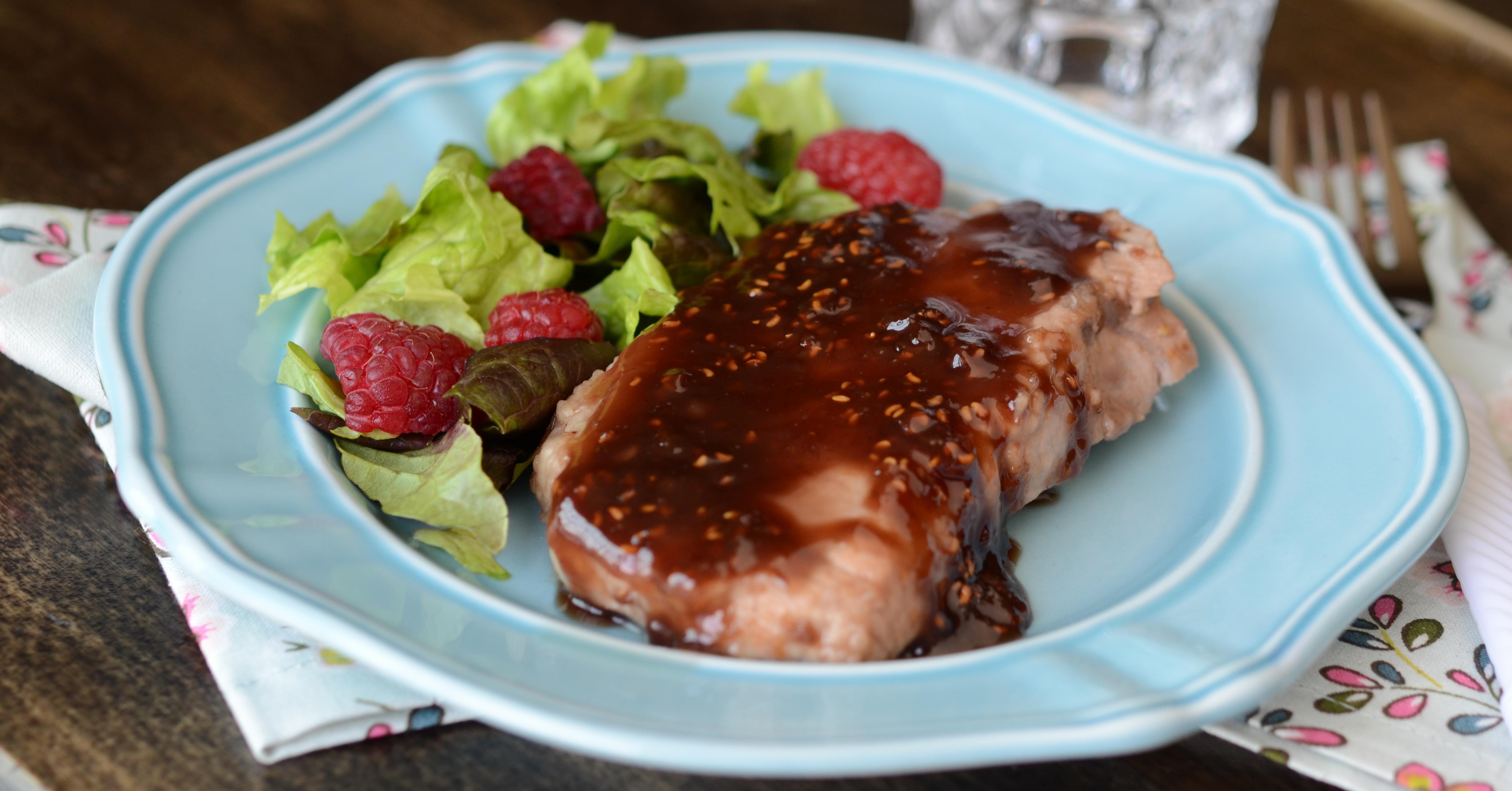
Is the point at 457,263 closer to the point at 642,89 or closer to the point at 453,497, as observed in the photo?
the point at 453,497

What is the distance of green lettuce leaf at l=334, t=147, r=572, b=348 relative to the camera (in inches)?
121

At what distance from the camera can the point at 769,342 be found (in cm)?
271

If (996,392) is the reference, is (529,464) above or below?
below

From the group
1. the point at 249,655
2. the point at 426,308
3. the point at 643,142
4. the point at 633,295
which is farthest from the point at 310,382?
the point at 643,142

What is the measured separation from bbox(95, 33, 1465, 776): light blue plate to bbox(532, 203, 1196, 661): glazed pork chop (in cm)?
14

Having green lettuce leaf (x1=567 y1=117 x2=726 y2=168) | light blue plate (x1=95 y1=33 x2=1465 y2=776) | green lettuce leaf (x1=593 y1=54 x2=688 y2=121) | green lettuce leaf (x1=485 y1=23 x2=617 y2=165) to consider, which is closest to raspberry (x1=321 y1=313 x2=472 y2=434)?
light blue plate (x1=95 y1=33 x2=1465 y2=776)

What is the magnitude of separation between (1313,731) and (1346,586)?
0.30 metres

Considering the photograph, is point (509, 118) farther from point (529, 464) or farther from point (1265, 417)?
point (1265, 417)

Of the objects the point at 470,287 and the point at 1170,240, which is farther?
the point at 1170,240

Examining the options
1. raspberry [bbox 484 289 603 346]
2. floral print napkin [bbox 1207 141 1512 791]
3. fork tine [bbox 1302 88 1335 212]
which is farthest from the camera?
fork tine [bbox 1302 88 1335 212]

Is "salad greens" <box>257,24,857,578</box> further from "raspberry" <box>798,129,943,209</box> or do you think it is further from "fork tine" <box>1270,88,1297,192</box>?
"fork tine" <box>1270,88,1297,192</box>

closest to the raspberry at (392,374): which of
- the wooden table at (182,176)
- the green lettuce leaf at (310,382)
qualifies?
the green lettuce leaf at (310,382)

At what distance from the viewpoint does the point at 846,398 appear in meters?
2.53

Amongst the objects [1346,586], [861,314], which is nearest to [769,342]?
[861,314]
